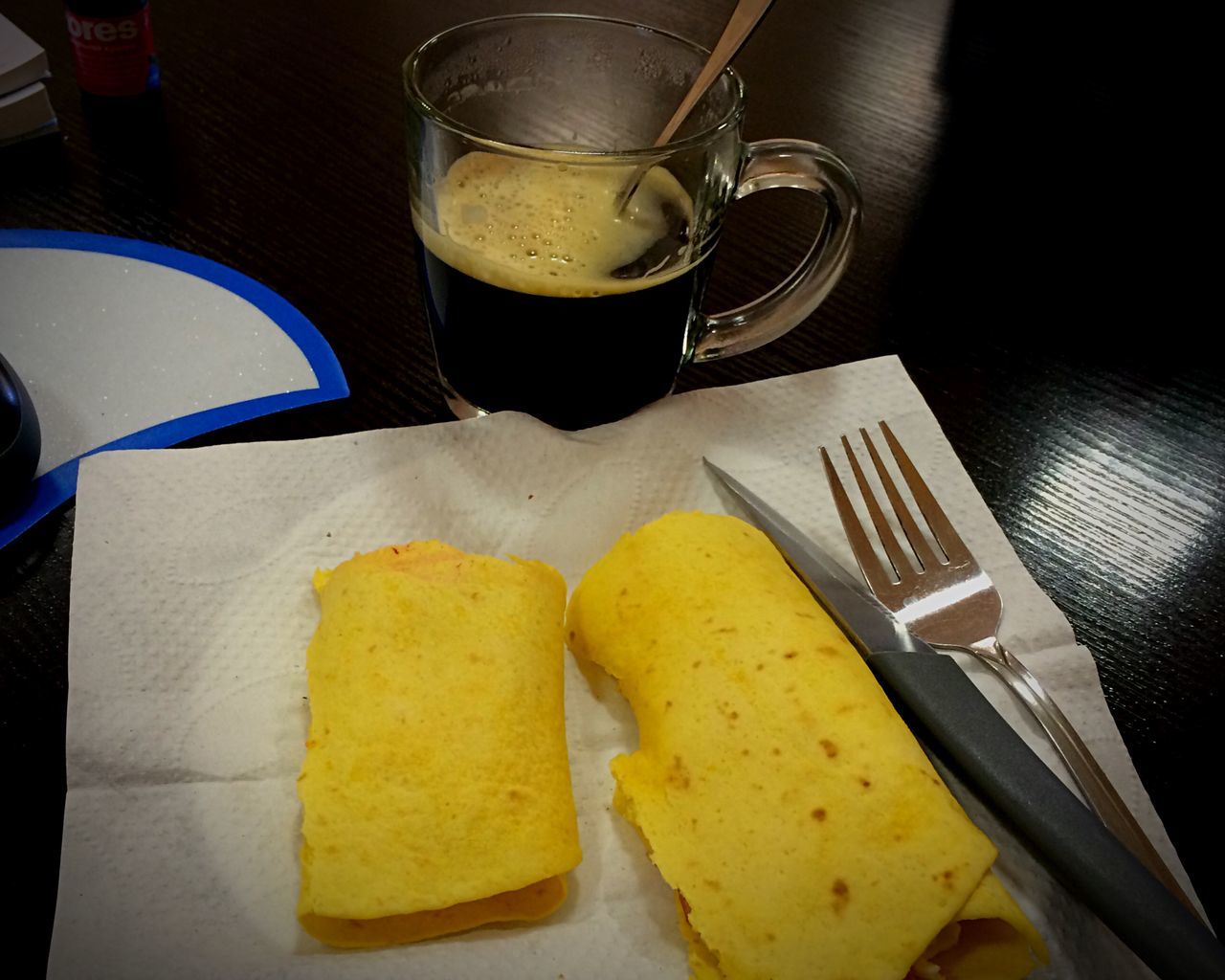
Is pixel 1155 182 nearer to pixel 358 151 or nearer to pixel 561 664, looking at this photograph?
pixel 358 151

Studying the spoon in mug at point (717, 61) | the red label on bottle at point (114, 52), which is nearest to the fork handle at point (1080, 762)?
the spoon in mug at point (717, 61)

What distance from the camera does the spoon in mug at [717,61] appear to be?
74cm

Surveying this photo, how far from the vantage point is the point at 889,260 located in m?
1.19

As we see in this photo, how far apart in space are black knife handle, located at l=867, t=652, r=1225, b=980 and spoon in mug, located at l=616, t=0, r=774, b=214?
40cm

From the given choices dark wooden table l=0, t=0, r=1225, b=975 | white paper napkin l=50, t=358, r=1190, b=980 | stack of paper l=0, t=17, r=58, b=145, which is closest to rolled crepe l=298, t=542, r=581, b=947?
white paper napkin l=50, t=358, r=1190, b=980

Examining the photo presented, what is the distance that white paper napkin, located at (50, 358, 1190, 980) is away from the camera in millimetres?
574

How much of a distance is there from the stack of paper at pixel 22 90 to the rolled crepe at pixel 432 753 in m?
0.82

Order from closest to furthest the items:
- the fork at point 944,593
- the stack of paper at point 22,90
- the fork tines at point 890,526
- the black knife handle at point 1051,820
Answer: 1. the black knife handle at point 1051,820
2. the fork at point 944,593
3. the fork tines at point 890,526
4. the stack of paper at point 22,90

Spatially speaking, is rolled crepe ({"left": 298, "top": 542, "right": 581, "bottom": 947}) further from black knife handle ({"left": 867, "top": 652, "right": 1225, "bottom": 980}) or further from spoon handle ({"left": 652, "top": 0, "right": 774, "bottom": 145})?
spoon handle ({"left": 652, "top": 0, "right": 774, "bottom": 145})

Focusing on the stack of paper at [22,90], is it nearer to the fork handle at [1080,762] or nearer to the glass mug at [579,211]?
the glass mug at [579,211]

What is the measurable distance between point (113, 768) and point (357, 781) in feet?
0.51

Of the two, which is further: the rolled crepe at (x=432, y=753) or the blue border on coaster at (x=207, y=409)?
the blue border on coaster at (x=207, y=409)

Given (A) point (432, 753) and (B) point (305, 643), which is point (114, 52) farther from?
(A) point (432, 753)

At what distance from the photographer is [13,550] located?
0.75m
